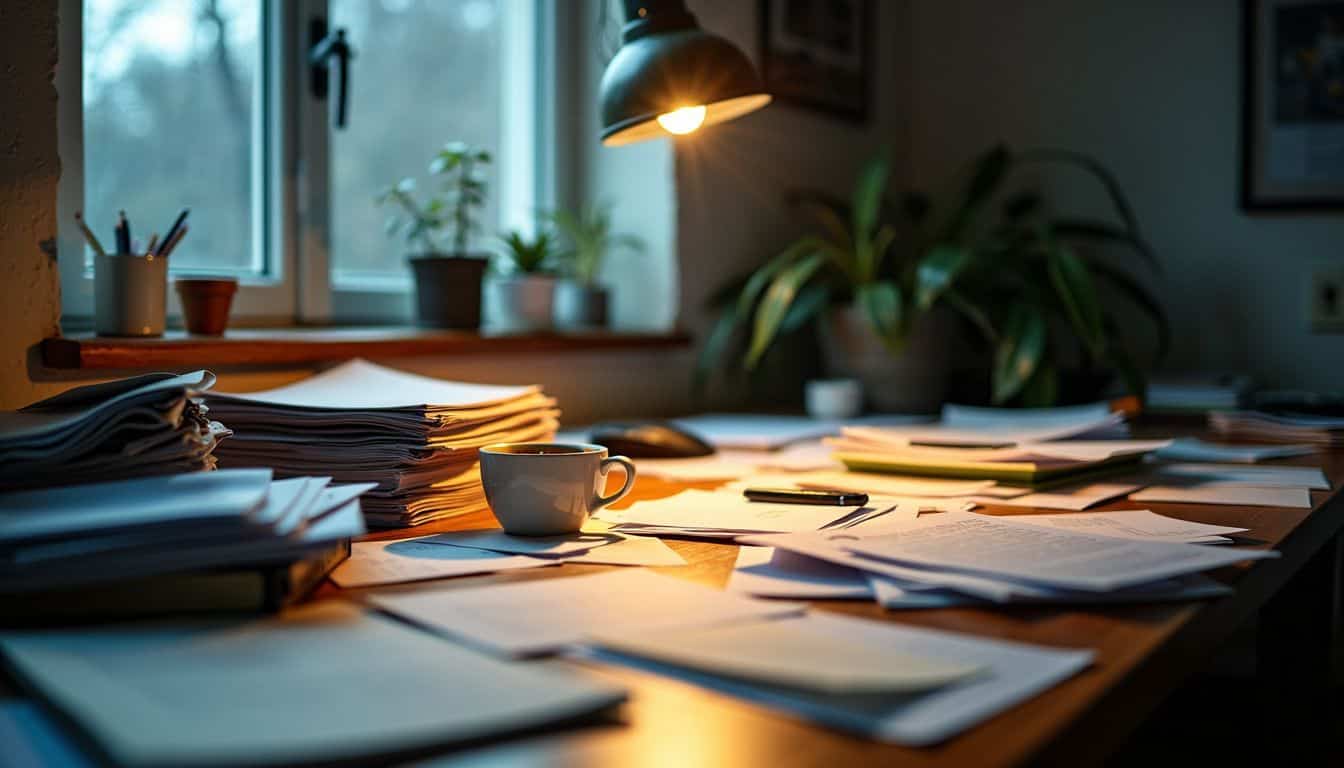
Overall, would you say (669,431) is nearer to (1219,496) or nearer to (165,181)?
(1219,496)

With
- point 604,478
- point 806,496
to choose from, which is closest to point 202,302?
point 604,478

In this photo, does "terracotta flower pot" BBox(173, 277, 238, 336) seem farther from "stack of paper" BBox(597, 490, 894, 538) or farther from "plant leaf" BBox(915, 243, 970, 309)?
"plant leaf" BBox(915, 243, 970, 309)

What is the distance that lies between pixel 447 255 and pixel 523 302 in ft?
0.44

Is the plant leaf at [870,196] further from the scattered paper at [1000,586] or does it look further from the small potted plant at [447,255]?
the scattered paper at [1000,586]

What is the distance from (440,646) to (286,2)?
45.7 inches

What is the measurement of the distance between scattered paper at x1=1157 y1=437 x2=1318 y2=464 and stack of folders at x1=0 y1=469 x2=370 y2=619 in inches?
40.2

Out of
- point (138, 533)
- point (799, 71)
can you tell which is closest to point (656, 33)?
point (138, 533)

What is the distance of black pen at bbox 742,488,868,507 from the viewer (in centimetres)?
97

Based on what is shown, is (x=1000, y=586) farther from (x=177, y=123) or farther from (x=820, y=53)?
(x=820, y=53)

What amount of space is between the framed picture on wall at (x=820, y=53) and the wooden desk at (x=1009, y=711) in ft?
4.17

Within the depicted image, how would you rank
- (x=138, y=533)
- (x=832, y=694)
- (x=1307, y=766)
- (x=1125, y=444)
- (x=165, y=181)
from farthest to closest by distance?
(x=1307, y=766)
(x=165, y=181)
(x=1125, y=444)
(x=138, y=533)
(x=832, y=694)

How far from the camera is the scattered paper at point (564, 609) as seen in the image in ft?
1.91

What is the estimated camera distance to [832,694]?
50cm

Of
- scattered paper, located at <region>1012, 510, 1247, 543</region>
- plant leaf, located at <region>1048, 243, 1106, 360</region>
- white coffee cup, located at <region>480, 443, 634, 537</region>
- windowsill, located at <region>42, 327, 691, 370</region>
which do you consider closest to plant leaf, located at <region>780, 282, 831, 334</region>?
windowsill, located at <region>42, 327, 691, 370</region>
